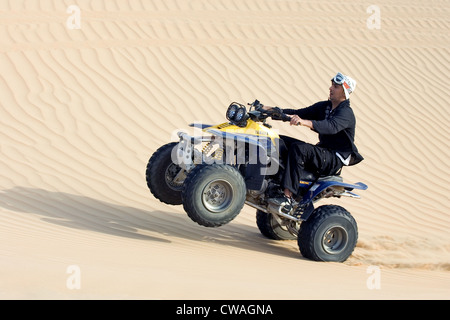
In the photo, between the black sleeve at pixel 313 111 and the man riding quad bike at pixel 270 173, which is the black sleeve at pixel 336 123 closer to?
the man riding quad bike at pixel 270 173

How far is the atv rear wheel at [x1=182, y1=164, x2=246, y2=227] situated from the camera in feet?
19.3

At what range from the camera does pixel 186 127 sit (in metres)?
10.2

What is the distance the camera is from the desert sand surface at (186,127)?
16.7ft

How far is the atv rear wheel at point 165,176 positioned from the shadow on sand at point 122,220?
16.2 inches

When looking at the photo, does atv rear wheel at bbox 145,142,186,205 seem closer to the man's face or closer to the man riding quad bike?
the man riding quad bike

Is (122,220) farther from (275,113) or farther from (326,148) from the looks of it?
(326,148)

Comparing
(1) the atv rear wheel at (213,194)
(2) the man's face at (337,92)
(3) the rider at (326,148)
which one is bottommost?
(1) the atv rear wheel at (213,194)

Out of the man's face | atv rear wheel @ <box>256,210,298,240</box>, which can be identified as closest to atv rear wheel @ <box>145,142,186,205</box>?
atv rear wheel @ <box>256,210,298,240</box>

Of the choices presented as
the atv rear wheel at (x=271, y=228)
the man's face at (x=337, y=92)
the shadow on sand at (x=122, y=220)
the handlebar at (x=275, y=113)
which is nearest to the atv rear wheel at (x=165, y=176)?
the shadow on sand at (x=122, y=220)

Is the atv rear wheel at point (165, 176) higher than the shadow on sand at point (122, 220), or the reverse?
the atv rear wheel at point (165, 176)

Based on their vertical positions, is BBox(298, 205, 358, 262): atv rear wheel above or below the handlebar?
below

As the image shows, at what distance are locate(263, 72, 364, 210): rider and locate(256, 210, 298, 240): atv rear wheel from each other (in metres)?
0.75
